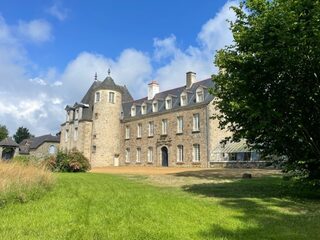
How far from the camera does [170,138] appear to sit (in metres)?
37.6

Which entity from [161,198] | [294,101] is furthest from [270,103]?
[161,198]

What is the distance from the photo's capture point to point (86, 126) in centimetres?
4400

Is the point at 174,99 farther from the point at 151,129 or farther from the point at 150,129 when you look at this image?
the point at 150,129

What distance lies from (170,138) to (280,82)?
2760 centimetres

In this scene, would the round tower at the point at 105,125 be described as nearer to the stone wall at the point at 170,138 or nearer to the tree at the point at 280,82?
the stone wall at the point at 170,138

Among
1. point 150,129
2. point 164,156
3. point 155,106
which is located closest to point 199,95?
point 155,106

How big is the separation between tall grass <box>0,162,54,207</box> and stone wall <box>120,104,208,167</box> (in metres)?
23.1

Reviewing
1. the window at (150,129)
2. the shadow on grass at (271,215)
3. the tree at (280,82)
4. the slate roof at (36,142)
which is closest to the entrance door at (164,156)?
the window at (150,129)

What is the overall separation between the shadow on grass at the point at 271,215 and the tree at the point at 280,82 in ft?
3.46

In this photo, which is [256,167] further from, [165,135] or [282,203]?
[282,203]

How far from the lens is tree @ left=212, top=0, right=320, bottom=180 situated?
30.7 feet

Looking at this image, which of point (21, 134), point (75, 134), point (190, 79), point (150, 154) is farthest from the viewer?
point (21, 134)

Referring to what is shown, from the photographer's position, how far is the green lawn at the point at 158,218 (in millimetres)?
5922

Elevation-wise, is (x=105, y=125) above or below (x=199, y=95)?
below
